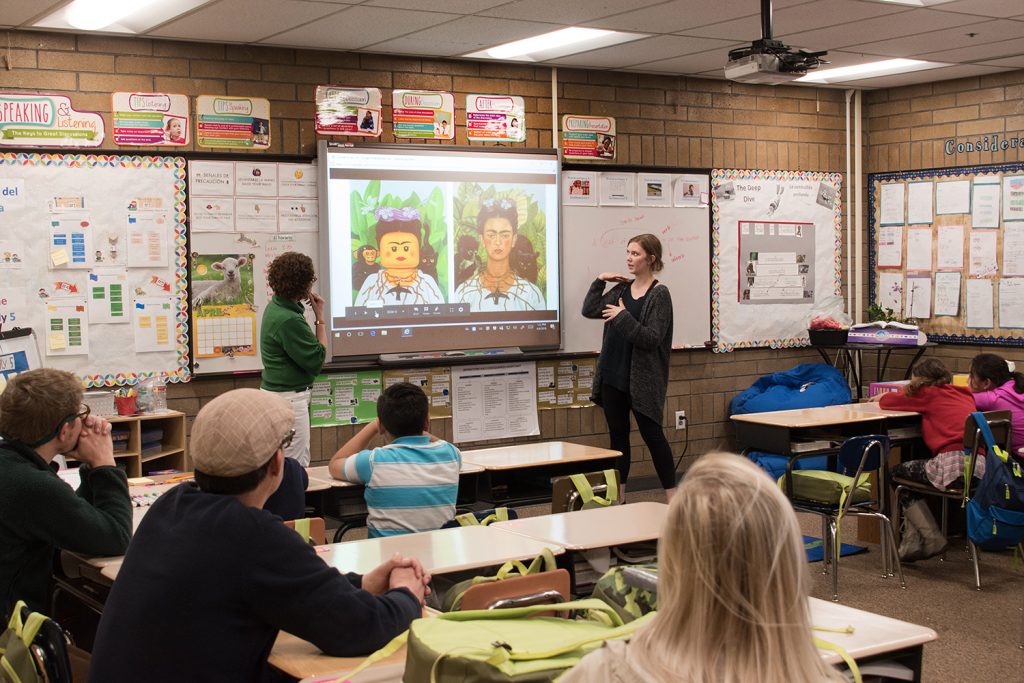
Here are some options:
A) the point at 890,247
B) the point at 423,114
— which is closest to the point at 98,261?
the point at 423,114

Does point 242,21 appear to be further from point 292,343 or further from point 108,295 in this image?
point 292,343

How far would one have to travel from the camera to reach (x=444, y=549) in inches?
127

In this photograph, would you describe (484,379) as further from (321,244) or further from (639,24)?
(639,24)

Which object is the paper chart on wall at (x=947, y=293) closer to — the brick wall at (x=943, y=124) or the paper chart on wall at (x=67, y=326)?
the brick wall at (x=943, y=124)

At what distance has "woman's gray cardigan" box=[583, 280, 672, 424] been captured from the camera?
634 cm

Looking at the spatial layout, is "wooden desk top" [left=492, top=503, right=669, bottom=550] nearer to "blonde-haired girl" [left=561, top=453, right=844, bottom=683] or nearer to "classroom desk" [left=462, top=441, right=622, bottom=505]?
"classroom desk" [left=462, top=441, right=622, bottom=505]

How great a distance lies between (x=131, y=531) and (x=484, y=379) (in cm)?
410

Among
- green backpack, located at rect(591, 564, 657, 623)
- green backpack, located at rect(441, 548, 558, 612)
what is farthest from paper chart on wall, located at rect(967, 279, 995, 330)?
green backpack, located at rect(591, 564, 657, 623)

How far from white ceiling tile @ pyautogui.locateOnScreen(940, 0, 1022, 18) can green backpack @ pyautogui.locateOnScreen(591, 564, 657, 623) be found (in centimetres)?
463

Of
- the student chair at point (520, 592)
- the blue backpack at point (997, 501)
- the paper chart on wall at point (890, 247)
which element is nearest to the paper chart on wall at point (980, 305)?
the paper chart on wall at point (890, 247)

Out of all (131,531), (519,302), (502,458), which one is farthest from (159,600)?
(519,302)

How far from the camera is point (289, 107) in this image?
6.47 meters

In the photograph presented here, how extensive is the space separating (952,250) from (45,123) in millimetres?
6127

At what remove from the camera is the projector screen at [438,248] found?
261 inches
